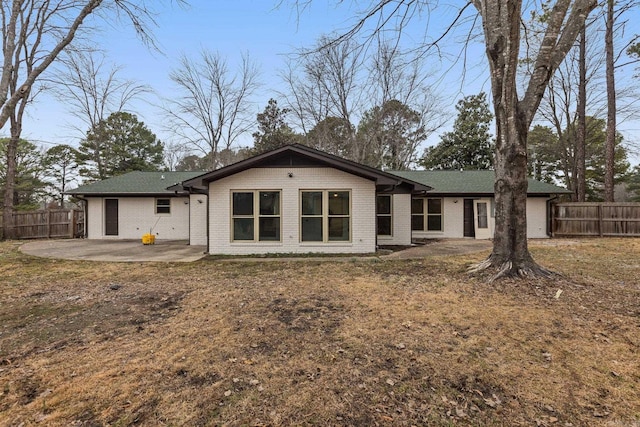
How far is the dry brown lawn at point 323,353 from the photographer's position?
2318 mm

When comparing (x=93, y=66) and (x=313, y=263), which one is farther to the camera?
(x=93, y=66)

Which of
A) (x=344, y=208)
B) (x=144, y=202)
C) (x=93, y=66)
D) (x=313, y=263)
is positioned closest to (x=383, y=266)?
(x=313, y=263)

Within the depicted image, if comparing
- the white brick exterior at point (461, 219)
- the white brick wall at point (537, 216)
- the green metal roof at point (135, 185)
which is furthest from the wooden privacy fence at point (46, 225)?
the white brick wall at point (537, 216)

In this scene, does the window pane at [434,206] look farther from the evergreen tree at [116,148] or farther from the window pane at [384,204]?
the evergreen tree at [116,148]

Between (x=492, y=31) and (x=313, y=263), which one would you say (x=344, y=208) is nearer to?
(x=313, y=263)

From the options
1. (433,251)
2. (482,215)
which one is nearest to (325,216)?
(433,251)

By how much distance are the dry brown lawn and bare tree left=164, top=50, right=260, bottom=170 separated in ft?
62.0

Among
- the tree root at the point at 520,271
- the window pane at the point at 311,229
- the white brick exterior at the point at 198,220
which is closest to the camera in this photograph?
the tree root at the point at 520,271

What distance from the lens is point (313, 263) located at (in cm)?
827

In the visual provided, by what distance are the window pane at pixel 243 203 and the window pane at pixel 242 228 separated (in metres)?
0.28

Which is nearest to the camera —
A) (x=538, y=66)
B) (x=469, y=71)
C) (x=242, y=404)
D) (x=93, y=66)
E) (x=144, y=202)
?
(x=242, y=404)

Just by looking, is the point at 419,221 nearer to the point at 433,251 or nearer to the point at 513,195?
the point at 433,251

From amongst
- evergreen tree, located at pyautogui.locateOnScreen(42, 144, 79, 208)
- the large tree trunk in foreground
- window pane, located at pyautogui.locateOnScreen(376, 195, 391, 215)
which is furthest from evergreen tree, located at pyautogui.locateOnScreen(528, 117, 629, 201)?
evergreen tree, located at pyautogui.locateOnScreen(42, 144, 79, 208)

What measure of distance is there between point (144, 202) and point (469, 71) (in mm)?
14066
